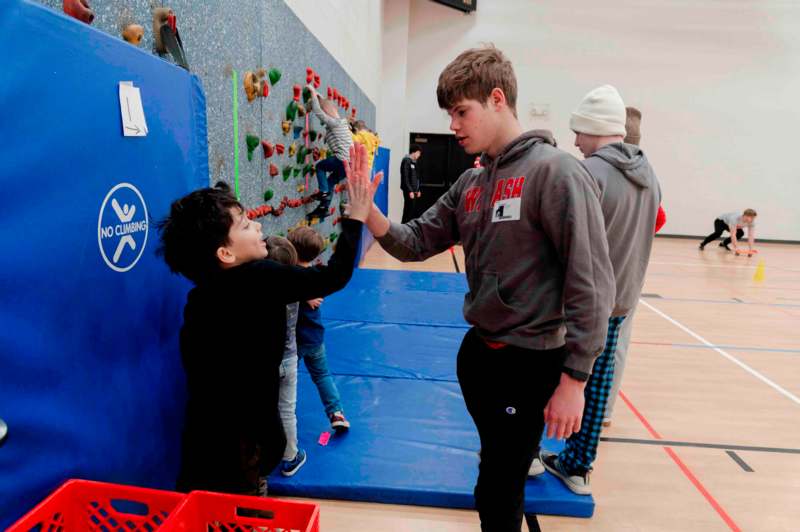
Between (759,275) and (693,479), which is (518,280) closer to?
(693,479)

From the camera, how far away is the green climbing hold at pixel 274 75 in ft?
8.83

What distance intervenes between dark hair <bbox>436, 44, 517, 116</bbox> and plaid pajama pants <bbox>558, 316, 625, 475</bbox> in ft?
3.80

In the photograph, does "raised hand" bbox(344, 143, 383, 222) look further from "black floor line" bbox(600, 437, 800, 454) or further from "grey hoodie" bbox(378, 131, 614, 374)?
"black floor line" bbox(600, 437, 800, 454)

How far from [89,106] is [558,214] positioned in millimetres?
1008

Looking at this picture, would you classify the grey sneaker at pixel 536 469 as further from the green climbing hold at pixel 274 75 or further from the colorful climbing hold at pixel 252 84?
the green climbing hold at pixel 274 75

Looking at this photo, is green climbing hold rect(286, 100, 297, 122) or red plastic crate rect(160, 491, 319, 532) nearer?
red plastic crate rect(160, 491, 319, 532)

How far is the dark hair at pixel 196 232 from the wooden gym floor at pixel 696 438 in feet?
3.76

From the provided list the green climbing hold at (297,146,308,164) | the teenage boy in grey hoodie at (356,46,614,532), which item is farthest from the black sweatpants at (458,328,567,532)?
the green climbing hold at (297,146,308,164)

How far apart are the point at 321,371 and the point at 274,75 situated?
1.56m

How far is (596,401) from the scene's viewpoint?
2.01 metres

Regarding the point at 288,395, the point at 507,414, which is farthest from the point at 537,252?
the point at 288,395

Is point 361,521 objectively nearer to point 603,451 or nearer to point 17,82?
point 603,451

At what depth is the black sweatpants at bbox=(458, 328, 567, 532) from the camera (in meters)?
1.27

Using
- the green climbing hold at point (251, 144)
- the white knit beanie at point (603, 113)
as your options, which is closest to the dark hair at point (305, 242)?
the green climbing hold at point (251, 144)
